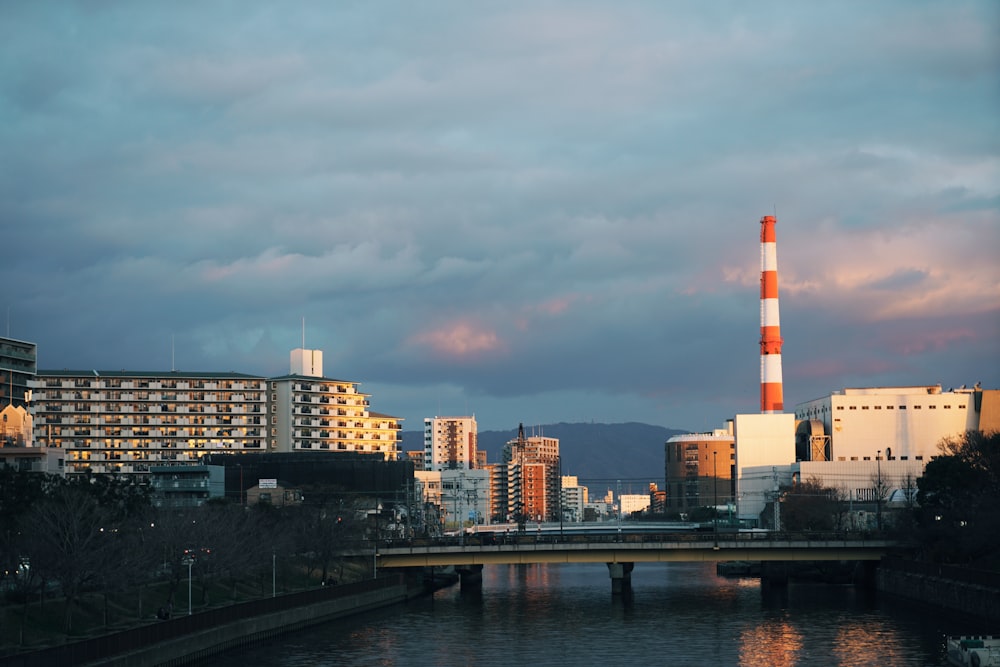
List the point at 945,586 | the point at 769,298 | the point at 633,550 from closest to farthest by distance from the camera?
the point at 945,586 < the point at 633,550 < the point at 769,298

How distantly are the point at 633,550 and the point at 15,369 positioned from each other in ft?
245

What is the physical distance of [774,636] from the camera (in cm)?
7131

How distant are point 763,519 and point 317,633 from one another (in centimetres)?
9976

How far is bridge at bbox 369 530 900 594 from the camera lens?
10088 cm

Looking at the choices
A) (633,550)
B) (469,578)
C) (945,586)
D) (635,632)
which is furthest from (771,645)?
(469,578)

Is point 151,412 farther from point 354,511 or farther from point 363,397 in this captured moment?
point 354,511

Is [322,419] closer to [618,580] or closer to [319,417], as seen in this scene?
[319,417]

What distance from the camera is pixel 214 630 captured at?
62.3 metres

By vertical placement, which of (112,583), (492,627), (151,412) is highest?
(151,412)

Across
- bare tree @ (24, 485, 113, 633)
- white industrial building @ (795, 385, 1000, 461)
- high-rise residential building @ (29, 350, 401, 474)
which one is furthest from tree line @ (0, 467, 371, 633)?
white industrial building @ (795, 385, 1000, 461)

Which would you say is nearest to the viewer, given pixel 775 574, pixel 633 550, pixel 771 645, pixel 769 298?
pixel 771 645

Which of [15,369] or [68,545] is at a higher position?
[15,369]

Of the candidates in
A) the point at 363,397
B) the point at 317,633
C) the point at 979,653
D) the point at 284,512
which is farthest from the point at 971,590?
the point at 363,397

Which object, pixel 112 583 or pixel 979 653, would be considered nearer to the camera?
pixel 979 653
